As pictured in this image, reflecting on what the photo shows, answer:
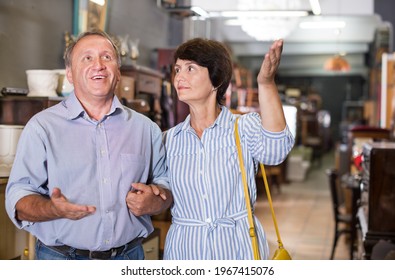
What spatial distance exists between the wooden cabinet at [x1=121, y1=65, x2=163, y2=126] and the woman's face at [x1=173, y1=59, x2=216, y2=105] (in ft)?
3.86

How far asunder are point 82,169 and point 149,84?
5.85 ft

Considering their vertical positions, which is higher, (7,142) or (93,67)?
(93,67)

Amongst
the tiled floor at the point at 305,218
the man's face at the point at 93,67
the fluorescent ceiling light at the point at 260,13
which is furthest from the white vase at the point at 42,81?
the tiled floor at the point at 305,218

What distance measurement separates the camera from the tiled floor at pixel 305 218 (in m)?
4.99

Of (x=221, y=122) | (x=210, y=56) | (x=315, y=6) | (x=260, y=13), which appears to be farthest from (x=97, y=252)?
(x=260, y=13)

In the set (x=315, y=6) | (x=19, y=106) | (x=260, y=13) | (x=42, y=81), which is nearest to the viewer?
(x=19, y=106)

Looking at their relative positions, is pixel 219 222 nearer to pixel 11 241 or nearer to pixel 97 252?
pixel 97 252

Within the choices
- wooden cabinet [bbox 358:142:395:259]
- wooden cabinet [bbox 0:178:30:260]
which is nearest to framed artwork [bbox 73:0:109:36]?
wooden cabinet [bbox 0:178:30:260]

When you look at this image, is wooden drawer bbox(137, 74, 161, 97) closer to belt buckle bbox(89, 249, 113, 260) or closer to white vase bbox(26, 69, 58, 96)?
white vase bbox(26, 69, 58, 96)

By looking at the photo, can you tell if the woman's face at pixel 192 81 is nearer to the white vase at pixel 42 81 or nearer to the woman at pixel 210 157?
the woman at pixel 210 157

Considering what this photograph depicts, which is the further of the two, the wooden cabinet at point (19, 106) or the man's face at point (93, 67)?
the wooden cabinet at point (19, 106)

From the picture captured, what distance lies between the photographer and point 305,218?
6934 millimetres

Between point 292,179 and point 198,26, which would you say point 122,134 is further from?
point 292,179

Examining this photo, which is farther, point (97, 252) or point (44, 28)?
point (44, 28)
